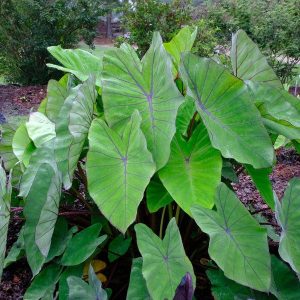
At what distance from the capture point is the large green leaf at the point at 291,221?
1.19 m

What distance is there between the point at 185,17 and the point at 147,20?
60 cm

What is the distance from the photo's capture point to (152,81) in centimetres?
135

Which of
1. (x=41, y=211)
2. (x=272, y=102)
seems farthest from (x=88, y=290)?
(x=272, y=102)

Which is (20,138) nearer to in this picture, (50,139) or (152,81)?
(50,139)

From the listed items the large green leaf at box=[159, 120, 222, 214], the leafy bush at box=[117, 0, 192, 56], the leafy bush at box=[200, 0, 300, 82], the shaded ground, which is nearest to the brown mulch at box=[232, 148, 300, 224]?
the shaded ground

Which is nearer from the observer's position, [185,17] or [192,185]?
[192,185]

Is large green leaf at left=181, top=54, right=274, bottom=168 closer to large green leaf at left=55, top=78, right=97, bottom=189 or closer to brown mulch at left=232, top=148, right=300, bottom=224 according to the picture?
large green leaf at left=55, top=78, right=97, bottom=189

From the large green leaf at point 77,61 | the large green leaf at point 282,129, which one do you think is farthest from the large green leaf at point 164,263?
the large green leaf at point 77,61

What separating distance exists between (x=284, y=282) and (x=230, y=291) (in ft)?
0.56

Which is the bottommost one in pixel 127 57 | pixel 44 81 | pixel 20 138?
pixel 44 81

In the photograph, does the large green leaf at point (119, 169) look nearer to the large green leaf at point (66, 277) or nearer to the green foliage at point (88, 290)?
the green foliage at point (88, 290)

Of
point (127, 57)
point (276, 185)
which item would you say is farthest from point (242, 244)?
point (276, 185)

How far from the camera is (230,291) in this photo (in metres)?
1.30

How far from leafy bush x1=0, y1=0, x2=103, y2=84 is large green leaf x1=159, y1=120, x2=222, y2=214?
22.0 feet
